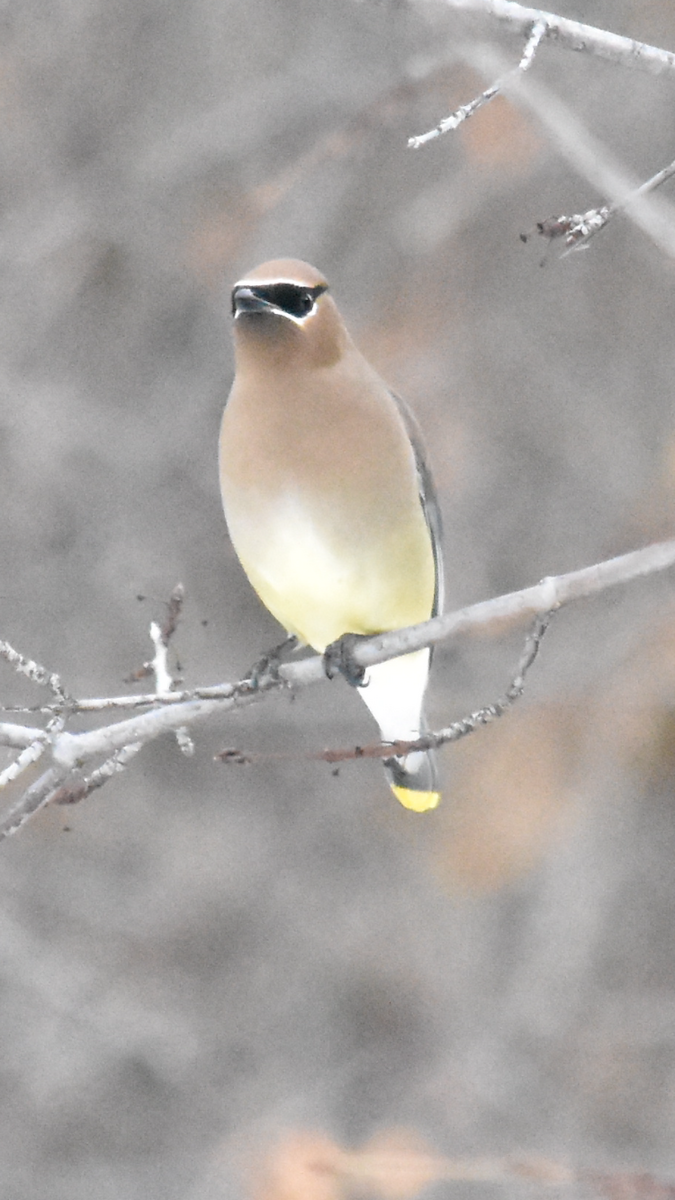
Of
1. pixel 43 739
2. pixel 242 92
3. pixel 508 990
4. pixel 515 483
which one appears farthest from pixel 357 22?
pixel 43 739

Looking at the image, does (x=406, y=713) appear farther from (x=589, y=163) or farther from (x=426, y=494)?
(x=589, y=163)

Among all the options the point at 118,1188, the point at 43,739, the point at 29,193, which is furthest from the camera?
the point at 118,1188

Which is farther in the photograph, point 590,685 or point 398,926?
point 398,926

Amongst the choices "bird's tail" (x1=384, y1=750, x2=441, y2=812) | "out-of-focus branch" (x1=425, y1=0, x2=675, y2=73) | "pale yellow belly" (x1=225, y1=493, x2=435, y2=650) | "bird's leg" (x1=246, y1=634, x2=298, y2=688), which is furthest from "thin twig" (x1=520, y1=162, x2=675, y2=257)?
"bird's tail" (x1=384, y1=750, x2=441, y2=812)

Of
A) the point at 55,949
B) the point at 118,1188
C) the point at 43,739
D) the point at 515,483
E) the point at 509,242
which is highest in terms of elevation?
the point at 509,242

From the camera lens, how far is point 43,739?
7.93 feet

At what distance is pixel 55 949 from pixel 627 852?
2.33 metres

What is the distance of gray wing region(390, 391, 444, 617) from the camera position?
10.4 feet

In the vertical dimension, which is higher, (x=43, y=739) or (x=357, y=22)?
(x=357, y=22)

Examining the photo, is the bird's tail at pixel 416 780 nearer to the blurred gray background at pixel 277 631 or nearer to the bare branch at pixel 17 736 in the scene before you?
the bare branch at pixel 17 736

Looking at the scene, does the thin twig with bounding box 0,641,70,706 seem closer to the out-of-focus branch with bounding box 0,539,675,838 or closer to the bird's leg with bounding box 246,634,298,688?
the out-of-focus branch with bounding box 0,539,675,838

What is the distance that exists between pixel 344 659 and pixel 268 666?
131 mm

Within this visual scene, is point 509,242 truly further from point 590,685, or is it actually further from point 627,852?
A: point 627,852

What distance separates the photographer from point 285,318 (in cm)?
287
